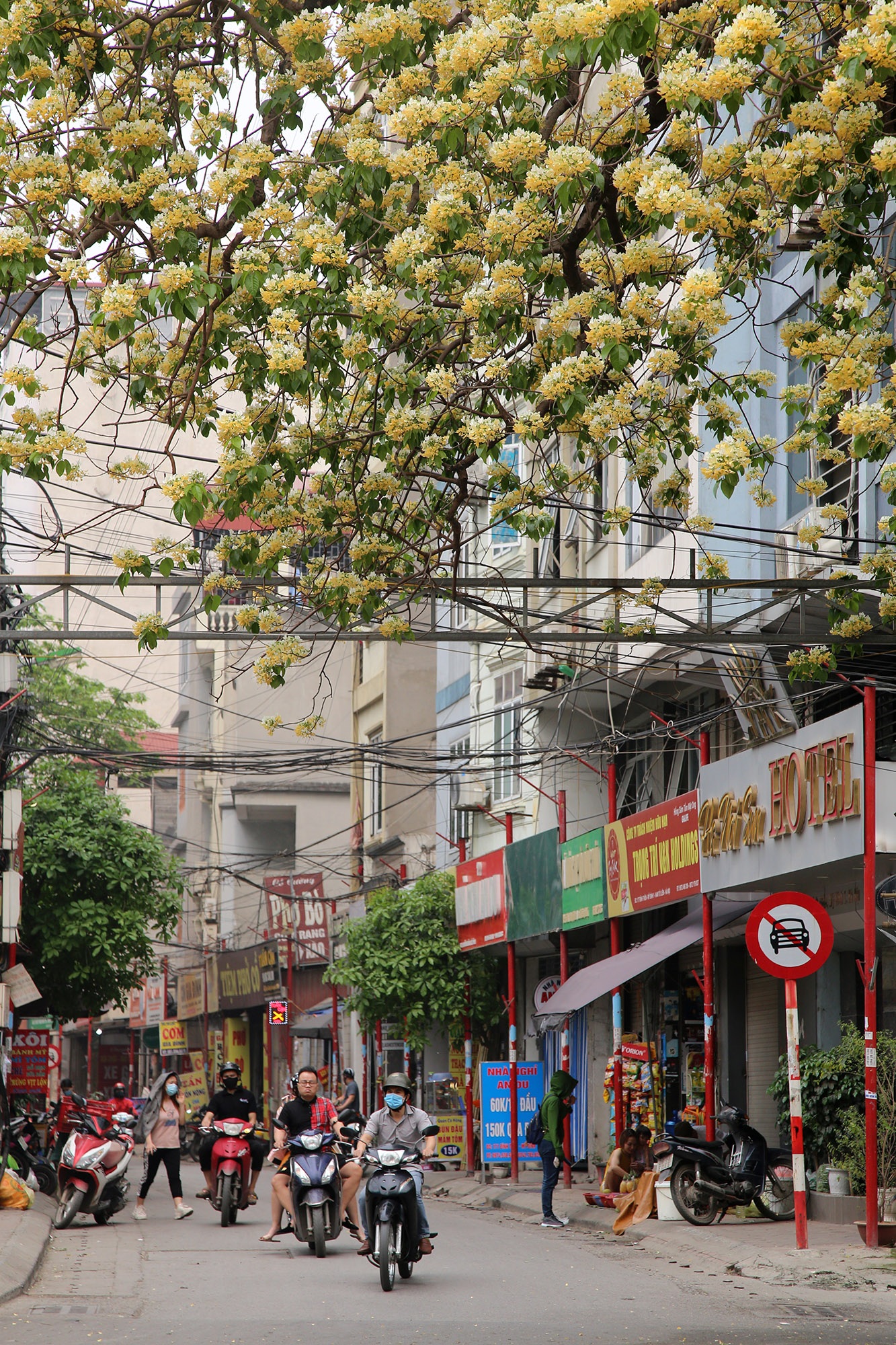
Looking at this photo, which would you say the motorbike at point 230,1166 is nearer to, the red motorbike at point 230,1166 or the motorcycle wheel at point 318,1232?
the red motorbike at point 230,1166

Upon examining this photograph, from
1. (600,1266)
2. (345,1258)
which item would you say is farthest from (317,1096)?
(600,1266)

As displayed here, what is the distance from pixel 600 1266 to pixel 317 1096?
3.18 metres

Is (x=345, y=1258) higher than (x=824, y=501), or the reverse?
(x=824, y=501)

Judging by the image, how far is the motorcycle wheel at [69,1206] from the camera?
17547mm

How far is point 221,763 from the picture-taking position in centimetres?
2198

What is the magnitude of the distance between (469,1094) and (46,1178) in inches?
331

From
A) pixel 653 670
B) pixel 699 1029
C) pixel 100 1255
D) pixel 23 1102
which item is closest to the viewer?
pixel 100 1255

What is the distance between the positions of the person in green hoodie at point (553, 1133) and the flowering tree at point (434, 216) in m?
9.42

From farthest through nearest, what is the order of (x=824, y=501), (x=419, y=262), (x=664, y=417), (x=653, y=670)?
(x=653, y=670), (x=824, y=501), (x=664, y=417), (x=419, y=262)

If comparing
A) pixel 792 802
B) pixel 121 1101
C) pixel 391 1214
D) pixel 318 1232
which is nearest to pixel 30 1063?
pixel 121 1101

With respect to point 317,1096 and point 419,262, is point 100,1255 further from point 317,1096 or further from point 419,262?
point 419,262

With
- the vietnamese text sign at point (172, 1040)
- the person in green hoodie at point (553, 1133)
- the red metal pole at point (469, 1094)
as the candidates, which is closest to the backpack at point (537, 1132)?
the person in green hoodie at point (553, 1133)

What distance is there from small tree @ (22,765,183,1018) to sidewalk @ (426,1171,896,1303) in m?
11.0

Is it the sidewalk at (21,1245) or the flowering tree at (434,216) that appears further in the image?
the sidewalk at (21,1245)
